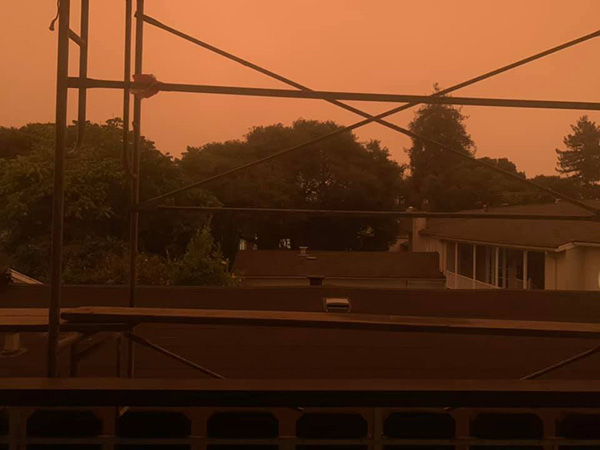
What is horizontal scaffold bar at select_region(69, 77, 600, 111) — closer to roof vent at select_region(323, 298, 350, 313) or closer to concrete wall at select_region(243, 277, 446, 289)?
roof vent at select_region(323, 298, 350, 313)

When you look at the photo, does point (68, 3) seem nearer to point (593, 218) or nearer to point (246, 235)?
point (593, 218)

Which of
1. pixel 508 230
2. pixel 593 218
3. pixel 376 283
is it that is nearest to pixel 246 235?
pixel 376 283

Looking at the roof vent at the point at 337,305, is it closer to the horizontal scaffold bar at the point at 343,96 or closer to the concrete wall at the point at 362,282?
the horizontal scaffold bar at the point at 343,96

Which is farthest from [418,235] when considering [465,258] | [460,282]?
[460,282]

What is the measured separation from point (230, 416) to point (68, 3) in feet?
6.20

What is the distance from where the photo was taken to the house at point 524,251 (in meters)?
13.2

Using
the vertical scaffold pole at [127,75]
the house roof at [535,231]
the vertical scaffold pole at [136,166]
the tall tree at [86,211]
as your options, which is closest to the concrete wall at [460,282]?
the house roof at [535,231]

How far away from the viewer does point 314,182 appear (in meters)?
36.2

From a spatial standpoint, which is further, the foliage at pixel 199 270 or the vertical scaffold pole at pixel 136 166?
the foliage at pixel 199 270

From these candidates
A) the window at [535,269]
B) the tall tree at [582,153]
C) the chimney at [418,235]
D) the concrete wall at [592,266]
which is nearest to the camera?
the concrete wall at [592,266]

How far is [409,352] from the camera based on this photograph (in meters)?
4.79

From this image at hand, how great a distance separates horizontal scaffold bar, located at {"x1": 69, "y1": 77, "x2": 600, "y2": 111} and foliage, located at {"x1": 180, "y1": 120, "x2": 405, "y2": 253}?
1149 inches

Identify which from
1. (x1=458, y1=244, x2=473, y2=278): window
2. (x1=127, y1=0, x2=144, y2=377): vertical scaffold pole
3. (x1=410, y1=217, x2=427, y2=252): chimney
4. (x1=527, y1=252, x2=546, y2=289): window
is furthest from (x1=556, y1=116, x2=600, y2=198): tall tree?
(x1=127, y1=0, x2=144, y2=377): vertical scaffold pole

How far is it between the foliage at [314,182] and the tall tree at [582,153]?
23.6 m
